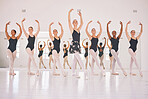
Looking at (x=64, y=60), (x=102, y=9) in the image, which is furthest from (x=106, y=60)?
(x=102, y=9)

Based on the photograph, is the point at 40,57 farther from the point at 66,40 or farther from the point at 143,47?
the point at 143,47

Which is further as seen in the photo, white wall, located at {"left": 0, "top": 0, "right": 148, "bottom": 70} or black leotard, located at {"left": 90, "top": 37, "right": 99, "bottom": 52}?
white wall, located at {"left": 0, "top": 0, "right": 148, "bottom": 70}

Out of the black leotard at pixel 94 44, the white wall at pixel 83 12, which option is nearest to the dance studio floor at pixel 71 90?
the black leotard at pixel 94 44

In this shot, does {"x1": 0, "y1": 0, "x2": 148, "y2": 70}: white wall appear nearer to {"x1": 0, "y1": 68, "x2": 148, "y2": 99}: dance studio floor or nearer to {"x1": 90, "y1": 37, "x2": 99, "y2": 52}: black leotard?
{"x1": 90, "y1": 37, "x2": 99, "y2": 52}: black leotard

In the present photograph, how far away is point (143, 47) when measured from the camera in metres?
10.0

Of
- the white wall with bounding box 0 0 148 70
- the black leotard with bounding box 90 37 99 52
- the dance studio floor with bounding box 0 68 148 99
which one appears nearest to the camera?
the dance studio floor with bounding box 0 68 148 99

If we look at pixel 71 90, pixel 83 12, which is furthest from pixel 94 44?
pixel 83 12

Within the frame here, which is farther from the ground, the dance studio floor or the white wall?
the white wall

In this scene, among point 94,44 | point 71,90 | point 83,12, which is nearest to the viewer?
point 71,90

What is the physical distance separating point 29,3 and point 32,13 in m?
0.62

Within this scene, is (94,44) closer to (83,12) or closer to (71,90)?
(71,90)

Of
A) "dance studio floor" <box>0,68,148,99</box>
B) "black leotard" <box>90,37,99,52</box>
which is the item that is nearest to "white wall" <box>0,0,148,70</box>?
"black leotard" <box>90,37,99,52</box>

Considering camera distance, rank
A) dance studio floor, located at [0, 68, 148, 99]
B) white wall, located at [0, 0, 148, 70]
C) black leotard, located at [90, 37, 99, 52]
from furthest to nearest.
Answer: white wall, located at [0, 0, 148, 70] < black leotard, located at [90, 37, 99, 52] < dance studio floor, located at [0, 68, 148, 99]

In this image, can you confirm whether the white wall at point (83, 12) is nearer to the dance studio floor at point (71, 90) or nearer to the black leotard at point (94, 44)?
the black leotard at point (94, 44)
